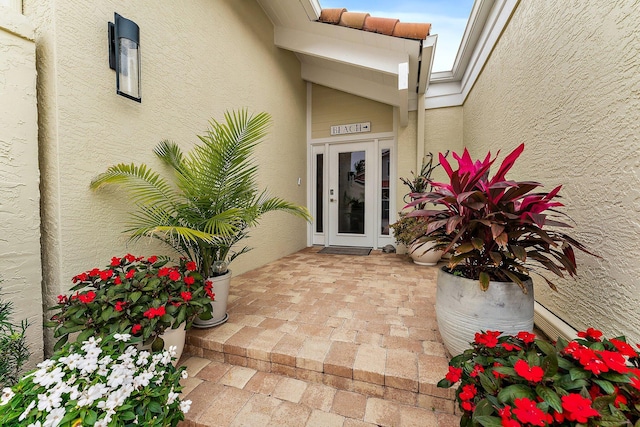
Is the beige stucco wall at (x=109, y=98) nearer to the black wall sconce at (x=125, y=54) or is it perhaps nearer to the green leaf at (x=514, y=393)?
the black wall sconce at (x=125, y=54)

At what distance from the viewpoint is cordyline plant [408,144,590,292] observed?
1.08m

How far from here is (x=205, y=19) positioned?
2268mm

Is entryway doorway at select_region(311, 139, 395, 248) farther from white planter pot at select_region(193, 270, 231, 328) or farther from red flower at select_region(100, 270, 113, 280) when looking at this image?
red flower at select_region(100, 270, 113, 280)

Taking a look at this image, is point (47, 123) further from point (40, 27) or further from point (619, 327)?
point (619, 327)

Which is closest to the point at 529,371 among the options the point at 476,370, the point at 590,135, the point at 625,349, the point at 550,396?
the point at 550,396

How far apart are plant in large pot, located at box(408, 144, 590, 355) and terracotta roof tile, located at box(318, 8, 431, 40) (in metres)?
2.21

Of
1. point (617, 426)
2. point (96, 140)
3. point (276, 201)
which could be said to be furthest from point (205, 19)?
point (617, 426)

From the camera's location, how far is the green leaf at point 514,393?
0.69m

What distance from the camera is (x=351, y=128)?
174 inches

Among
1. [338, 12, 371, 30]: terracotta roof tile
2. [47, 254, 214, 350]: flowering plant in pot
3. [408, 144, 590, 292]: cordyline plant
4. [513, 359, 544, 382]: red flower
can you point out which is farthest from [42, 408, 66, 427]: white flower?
[338, 12, 371, 30]: terracotta roof tile

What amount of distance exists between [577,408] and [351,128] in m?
4.32

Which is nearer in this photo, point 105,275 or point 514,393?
point 514,393

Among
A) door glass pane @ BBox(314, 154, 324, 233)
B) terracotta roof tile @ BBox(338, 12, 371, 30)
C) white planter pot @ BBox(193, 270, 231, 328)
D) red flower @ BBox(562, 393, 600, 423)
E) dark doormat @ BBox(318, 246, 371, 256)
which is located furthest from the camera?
door glass pane @ BBox(314, 154, 324, 233)

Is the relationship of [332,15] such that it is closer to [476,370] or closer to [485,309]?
[485,309]
